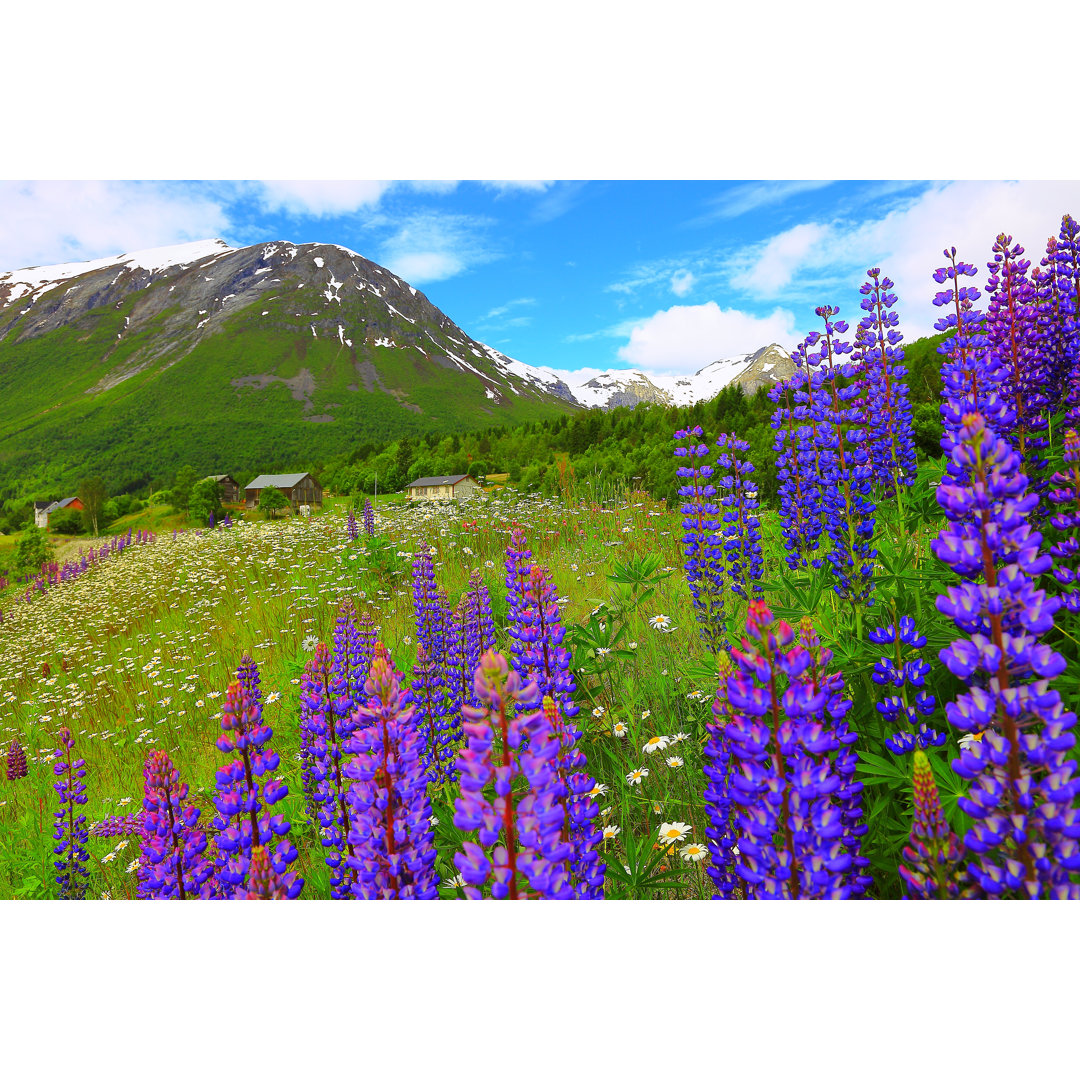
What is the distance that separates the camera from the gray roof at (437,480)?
1265 centimetres

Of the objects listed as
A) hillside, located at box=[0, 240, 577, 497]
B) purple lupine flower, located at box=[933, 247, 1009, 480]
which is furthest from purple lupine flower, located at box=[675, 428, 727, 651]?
hillside, located at box=[0, 240, 577, 497]

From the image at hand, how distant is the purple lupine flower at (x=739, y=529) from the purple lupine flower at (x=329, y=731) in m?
1.71

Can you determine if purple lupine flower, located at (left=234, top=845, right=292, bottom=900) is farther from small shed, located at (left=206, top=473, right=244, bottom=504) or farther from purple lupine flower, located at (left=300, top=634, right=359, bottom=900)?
small shed, located at (left=206, top=473, right=244, bottom=504)

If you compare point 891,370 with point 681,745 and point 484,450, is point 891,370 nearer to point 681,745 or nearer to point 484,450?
point 681,745

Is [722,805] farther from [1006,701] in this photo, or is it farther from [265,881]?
[265,881]

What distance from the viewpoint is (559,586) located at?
4.66 meters

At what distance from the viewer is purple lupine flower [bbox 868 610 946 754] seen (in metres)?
1.37

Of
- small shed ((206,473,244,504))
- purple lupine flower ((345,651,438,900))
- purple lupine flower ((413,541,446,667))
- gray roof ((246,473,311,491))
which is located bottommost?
purple lupine flower ((345,651,438,900))

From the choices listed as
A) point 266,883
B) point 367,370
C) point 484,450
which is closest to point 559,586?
point 266,883

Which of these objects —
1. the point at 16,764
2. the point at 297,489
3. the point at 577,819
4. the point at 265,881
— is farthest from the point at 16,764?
the point at 297,489

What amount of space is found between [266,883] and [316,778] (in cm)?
87

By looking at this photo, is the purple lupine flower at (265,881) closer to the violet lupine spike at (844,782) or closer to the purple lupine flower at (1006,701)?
the violet lupine spike at (844,782)

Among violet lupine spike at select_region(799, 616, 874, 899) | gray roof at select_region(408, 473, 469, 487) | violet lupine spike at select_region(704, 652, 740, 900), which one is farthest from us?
gray roof at select_region(408, 473, 469, 487)

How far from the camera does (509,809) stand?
34.7 inches
